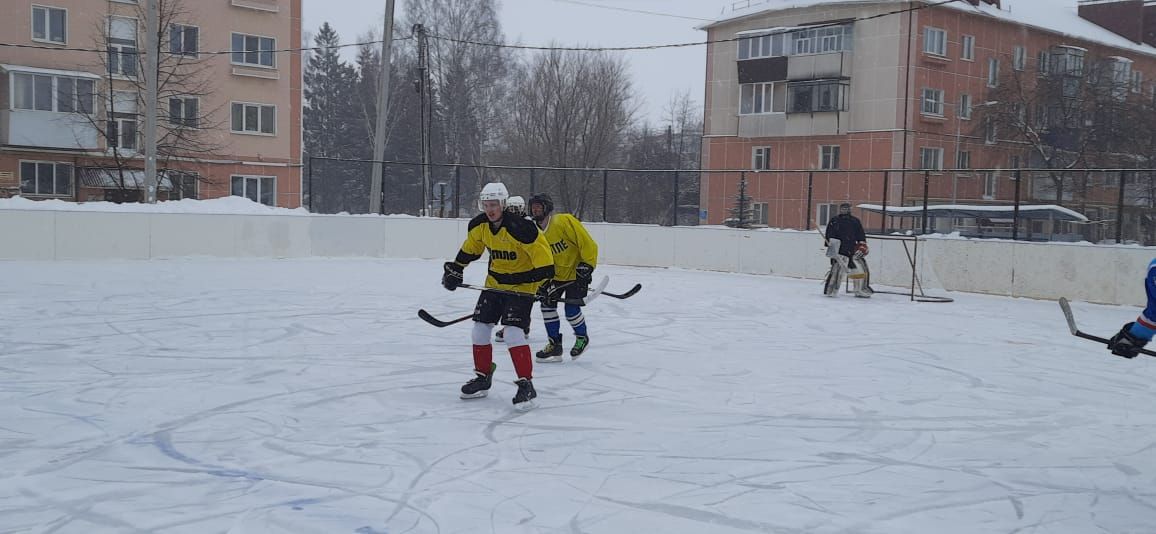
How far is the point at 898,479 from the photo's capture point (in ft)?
14.8

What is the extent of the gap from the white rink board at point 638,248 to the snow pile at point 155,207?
9.2 inches

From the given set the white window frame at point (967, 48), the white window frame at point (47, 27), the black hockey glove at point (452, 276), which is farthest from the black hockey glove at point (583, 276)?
the white window frame at point (967, 48)

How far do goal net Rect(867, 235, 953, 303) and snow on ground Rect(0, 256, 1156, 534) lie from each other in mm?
5049

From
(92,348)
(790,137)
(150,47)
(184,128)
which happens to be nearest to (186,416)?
(92,348)

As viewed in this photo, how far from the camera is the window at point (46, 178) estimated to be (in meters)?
28.8

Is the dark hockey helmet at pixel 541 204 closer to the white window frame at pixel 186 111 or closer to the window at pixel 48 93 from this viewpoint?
the window at pixel 48 93

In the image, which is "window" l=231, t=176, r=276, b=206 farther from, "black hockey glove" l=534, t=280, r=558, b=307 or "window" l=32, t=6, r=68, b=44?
"black hockey glove" l=534, t=280, r=558, b=307

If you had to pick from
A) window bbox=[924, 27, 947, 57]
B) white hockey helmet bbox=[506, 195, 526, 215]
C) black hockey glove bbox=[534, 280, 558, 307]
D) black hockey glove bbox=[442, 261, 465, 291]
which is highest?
window bbox=[924, 27, 947, 57]

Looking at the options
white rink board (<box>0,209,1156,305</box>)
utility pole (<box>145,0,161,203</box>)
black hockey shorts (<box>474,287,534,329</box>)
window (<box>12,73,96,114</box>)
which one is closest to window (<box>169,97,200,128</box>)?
window (<box>12,73,96,114</box>)

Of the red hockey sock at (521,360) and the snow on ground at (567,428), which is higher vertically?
the red hockey sock at (521,360)

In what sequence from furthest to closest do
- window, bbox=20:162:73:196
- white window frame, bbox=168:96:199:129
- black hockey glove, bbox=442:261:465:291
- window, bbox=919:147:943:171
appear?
1. window, bbox=919:147:943:171
2. white window frame, bbox=168:96:199:129
3. window, bbox=20:162:73:196
4. black hockey glove, bbox=442:261:465:291

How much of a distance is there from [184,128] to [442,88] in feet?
67.7

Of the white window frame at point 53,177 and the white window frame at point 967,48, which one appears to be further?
the white window frame at point 967,48

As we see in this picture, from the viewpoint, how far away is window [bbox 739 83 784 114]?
122ft
